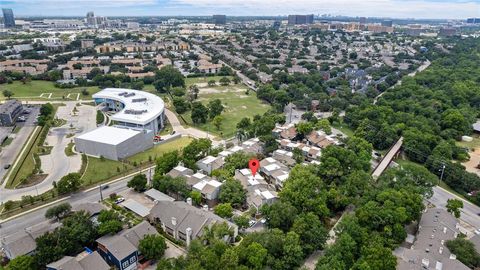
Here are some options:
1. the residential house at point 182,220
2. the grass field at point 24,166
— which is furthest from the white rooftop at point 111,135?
the residential house at point 182,220

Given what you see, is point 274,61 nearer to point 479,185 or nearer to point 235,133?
point 235,133

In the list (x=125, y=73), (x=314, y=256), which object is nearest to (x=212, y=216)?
(x=314, y=256)

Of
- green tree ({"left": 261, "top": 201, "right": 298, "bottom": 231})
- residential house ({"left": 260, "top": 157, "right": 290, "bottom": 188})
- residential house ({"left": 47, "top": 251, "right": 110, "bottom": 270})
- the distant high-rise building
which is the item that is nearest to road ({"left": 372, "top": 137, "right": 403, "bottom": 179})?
residential house ({"left": 260, "top": 157, "right": 290, "bottom": 188})

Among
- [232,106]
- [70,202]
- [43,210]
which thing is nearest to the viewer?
[43,210]

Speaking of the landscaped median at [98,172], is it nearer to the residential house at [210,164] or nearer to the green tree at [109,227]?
the residential house at [210,164]

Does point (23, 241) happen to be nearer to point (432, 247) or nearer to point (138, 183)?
point (138, 183)

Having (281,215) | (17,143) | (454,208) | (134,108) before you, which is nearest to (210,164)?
(281,215)

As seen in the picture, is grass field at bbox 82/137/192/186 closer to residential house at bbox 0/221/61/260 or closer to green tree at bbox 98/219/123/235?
residential house at bbox 0/221/61/260
